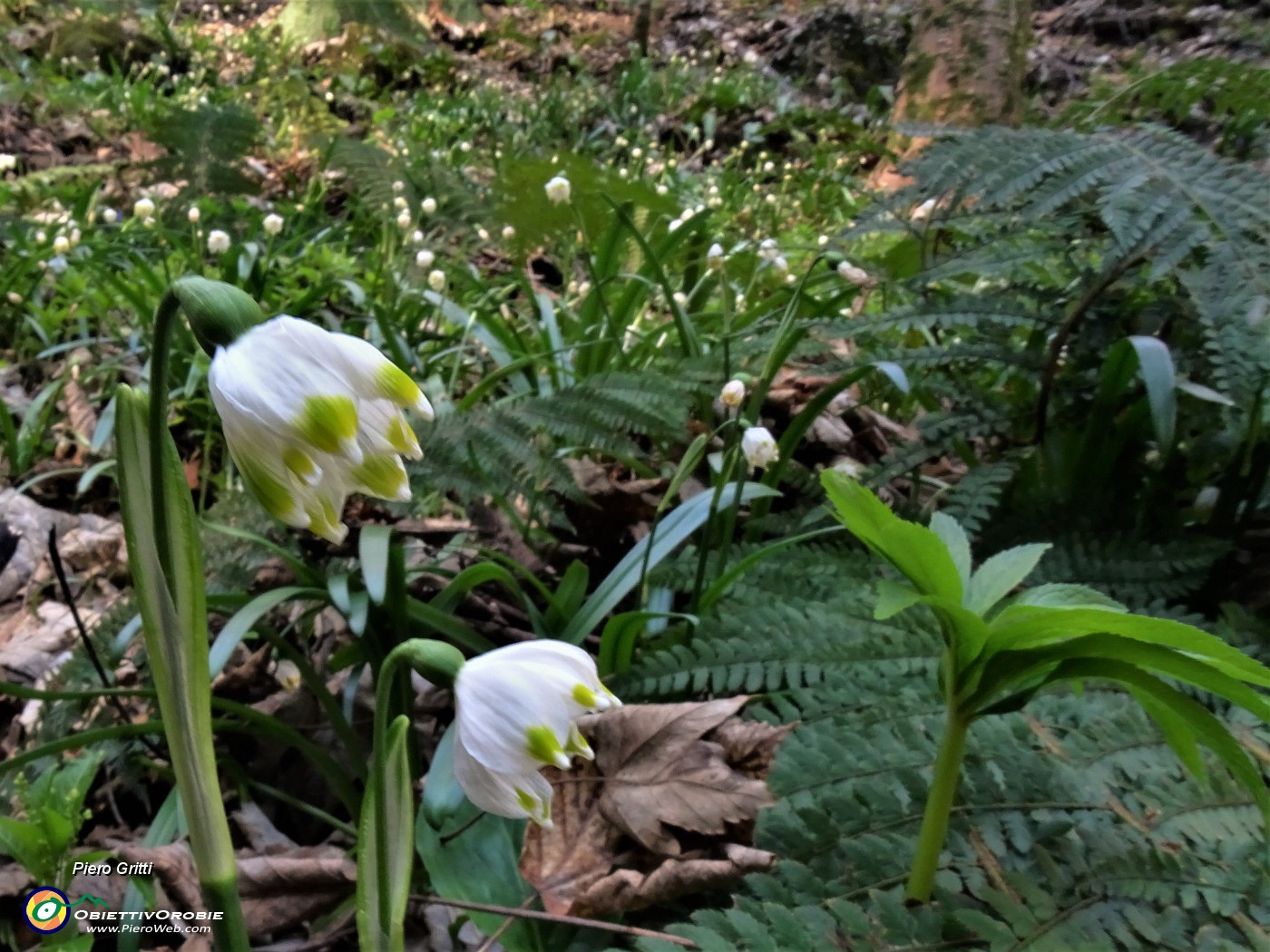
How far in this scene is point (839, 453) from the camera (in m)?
1.94

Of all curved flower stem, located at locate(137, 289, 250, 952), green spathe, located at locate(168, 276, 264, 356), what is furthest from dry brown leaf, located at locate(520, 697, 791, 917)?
A: green spathe, located at locate(168, 276, 264, 356)

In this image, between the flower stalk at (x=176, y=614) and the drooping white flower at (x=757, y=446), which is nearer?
the flower stalk at (x=176, y=614)

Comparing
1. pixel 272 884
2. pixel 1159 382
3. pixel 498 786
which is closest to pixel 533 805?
pixel 498 786

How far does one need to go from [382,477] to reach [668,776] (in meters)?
0.62

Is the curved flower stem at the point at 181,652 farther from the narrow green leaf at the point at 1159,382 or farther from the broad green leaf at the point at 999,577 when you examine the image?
the narrow green leaf at the point at 1159,382

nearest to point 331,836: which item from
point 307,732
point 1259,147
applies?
point 307,732

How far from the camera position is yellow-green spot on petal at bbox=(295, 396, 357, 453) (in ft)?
1.67

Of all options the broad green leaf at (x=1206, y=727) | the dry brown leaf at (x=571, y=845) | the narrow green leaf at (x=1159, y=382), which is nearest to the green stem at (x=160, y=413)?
the dry brown leaf at (x=571, y=845)

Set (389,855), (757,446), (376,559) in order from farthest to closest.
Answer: (757,446) < (376,559) < (389,855)

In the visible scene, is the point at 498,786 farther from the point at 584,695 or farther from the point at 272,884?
the point at 272,884

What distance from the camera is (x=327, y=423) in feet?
1.68

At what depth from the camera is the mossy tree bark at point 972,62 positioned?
11.4 feet

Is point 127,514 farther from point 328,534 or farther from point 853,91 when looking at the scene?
point 853,91

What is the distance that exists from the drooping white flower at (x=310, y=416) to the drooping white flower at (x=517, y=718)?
0.53 feet
